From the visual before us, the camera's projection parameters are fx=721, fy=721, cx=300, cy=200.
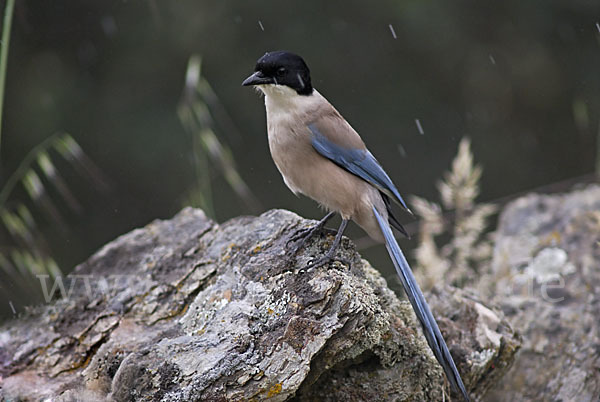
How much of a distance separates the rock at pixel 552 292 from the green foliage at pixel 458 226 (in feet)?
0.62

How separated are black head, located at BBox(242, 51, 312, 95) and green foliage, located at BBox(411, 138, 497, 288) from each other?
1082 mm

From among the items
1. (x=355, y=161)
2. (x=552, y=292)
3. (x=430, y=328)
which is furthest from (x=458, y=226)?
(x=430, y=328)

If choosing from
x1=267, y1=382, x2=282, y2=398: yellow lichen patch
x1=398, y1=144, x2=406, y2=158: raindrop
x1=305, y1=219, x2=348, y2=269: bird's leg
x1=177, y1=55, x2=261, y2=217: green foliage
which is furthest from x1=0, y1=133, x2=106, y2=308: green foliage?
x1=398, y1=144, x2=406, y2=158: raindrop

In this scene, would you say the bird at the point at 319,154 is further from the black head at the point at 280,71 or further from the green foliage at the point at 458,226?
the green foliage at the point at 458,226

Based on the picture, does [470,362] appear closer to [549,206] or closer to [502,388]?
[502,388]

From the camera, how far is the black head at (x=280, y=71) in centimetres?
307

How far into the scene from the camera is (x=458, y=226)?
3.96 m

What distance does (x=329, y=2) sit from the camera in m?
7.66

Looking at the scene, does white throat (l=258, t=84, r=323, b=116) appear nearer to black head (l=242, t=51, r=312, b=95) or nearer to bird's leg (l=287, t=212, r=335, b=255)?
black head (l=242, t=51, r=312, b=95)

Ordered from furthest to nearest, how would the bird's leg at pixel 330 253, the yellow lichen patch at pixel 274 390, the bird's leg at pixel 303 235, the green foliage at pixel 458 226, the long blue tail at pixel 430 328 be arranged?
the green foliage at pixel 458 226, the bird's leg at pixel 303 235, the bird's leg at pixel 330 253, the long blue tail at pixel 430 328, the yellow lichen patch at pixel 274 390

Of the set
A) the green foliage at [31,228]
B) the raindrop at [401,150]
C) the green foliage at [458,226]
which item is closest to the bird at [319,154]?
the green foliage at [458,226]

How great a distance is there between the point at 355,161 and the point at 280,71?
19.7 inches

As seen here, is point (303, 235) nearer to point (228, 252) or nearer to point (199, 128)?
point (228, 252)

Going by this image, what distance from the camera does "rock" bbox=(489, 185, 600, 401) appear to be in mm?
3033
